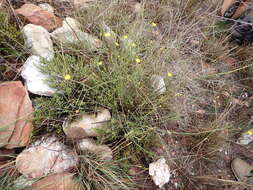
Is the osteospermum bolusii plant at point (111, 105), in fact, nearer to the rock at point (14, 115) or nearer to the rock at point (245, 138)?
the rock at point (14, 115)

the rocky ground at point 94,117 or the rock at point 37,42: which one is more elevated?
the rock at point 37,42

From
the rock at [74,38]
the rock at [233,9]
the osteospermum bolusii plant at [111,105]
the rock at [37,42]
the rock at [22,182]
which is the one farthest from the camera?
the rock at [233,9]

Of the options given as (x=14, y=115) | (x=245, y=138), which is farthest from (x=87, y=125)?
(x=245, y=138)

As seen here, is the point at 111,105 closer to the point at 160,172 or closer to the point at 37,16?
the point at 160,172

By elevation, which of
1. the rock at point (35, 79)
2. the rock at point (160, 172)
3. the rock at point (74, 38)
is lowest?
the rock at point (160, 172)

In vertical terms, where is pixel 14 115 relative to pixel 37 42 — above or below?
below

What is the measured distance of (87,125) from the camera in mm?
1105

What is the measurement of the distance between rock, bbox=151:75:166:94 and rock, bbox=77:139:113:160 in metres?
0.58

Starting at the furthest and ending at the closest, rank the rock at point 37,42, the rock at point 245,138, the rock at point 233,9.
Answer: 1. the rock at point 233,9
2. the rock at point 245,138
3. the rock at point 37,42

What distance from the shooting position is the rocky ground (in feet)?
3.37

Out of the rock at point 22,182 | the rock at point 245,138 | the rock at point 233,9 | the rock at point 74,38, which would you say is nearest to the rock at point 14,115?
the rock at point 22,182

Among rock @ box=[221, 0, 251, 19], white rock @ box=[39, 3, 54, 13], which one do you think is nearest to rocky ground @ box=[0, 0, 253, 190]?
white rock @ box=[39, 3, 54, 13]

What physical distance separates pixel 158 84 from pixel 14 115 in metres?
1.01

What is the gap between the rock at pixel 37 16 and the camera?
135cm
